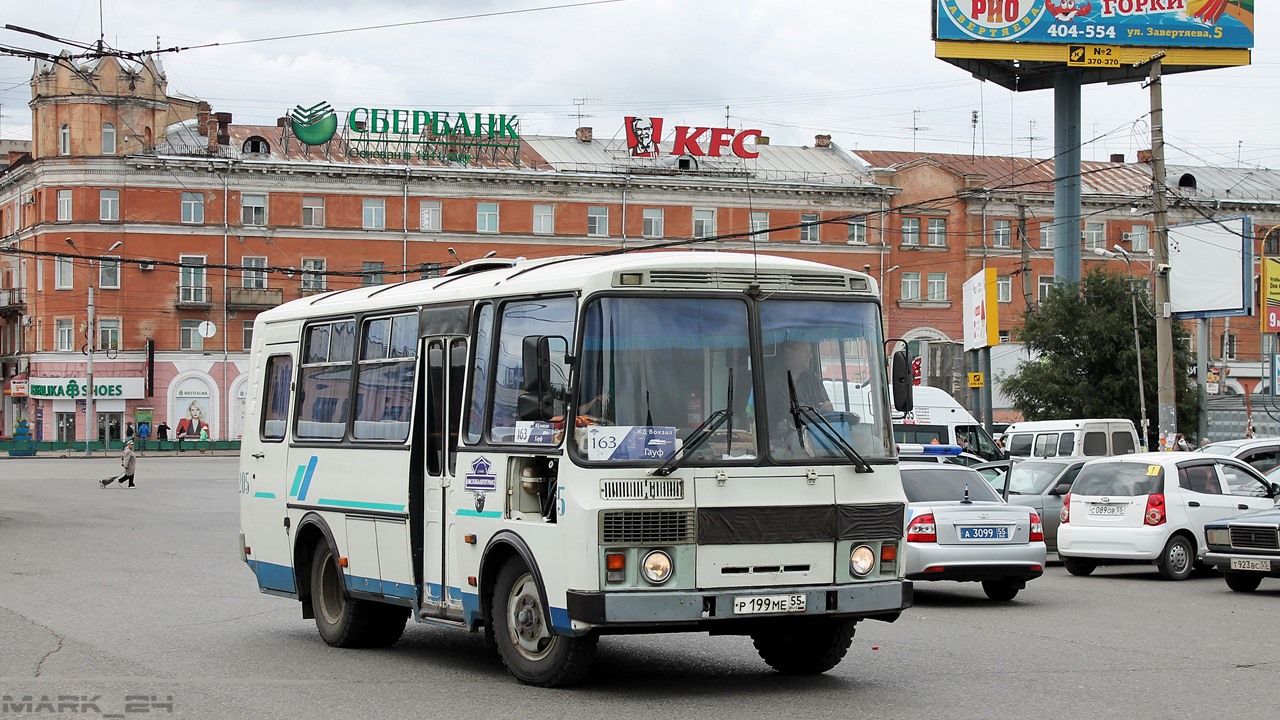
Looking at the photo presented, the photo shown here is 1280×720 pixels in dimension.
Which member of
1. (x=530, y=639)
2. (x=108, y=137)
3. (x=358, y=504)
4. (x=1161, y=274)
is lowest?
(x=530, y=639)

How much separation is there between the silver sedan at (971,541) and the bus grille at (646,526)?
7423 millimetres

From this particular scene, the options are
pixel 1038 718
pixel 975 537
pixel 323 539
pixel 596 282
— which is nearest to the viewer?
pixel 1038 718

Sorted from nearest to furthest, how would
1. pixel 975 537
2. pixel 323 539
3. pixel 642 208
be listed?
pixel 323 539 → pixel 975 537 → pixel 642 208

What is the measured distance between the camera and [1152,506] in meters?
20.7

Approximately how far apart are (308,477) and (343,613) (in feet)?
3.93

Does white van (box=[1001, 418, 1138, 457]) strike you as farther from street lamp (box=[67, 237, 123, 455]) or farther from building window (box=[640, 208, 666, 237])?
street lamp (box=[67, 237, 123, 455])

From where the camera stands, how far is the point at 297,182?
7788 cm

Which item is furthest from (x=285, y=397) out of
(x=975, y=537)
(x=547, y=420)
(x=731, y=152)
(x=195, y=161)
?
(x=731, y=152)

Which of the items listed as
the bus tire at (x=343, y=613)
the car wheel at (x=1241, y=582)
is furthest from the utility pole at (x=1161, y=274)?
the bus tire at (x=343, y=613)

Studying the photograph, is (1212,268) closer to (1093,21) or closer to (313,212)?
(1093,21)

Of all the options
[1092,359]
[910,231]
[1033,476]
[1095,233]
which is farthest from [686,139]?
[1033,476]

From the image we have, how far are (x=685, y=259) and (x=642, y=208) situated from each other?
72.6m

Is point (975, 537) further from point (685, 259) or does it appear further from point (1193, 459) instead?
point (685, 259)

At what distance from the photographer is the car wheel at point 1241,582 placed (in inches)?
731
